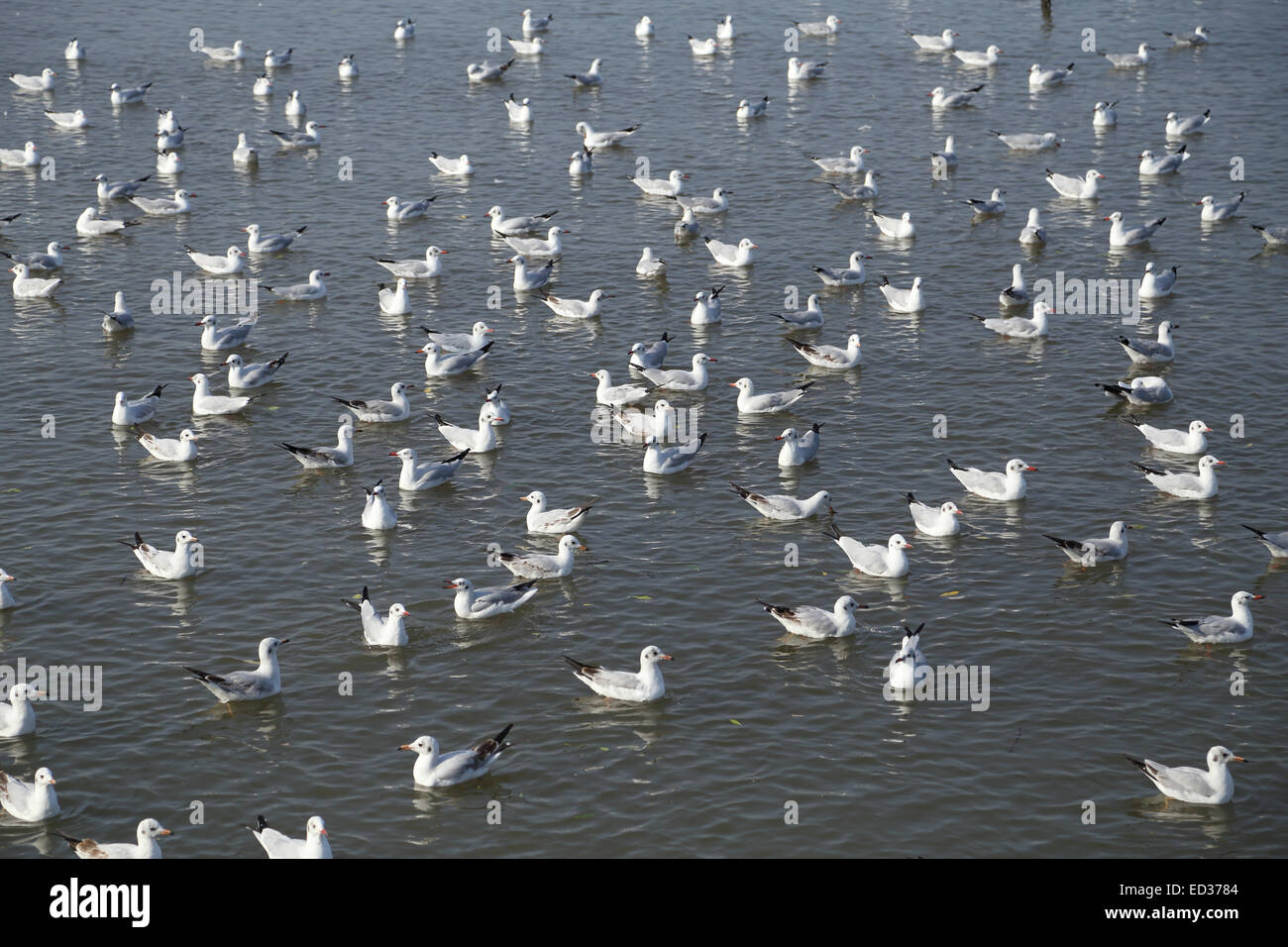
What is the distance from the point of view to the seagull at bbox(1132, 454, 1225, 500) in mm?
32031

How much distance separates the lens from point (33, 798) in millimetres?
22438

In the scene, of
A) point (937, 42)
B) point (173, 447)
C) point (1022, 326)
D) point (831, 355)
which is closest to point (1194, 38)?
point (937, 42)

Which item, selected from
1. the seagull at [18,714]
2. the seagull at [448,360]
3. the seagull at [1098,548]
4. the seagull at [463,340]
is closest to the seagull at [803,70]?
the seagull at [463,340]

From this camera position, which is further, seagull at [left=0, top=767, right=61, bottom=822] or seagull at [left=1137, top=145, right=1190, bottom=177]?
seagull at [left=1137, top=145, right=1190, bottom=177]

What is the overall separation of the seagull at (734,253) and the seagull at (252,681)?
2322 cm

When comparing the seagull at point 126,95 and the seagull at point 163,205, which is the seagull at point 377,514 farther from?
the seagull at point 126,95

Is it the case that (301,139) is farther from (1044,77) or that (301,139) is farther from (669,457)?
(1044,77)

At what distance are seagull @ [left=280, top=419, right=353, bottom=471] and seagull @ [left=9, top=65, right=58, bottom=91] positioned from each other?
36.2 meters

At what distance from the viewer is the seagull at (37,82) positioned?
6253 cm

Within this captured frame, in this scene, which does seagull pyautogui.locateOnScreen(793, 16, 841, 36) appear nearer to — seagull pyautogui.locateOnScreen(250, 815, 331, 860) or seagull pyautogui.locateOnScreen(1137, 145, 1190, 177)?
seagull pyautogui.locateOnScreen(1137, 145, 1190, 177)

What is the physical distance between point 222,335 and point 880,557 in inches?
767

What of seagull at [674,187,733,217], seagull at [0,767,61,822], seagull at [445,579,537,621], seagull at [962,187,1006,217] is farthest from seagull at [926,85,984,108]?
seagull at [0,767,61,822]

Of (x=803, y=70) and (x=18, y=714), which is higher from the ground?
(x=803, y=70)
